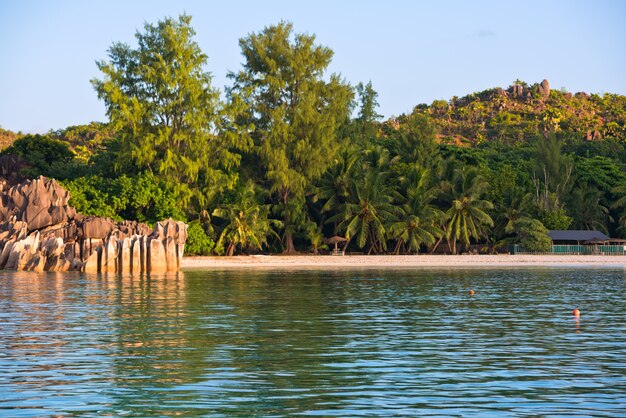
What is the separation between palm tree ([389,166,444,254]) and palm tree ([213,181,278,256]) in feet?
41.7

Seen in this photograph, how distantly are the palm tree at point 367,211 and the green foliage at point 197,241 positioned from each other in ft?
44.9

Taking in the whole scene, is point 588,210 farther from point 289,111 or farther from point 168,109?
point 168,109

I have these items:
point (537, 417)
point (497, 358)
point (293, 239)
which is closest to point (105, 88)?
point (293, 239)

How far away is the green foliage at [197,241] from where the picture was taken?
69.9 metres

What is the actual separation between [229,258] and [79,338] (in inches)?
2002

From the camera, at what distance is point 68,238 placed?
191ft

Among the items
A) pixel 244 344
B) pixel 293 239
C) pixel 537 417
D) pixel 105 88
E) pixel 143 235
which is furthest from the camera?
pixel 293 239

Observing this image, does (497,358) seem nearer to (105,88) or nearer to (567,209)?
(105,88)

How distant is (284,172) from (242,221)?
21.1ft

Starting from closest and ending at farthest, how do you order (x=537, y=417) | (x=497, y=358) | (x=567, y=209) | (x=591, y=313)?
(x=537, y=417), (x=497, y=358), (x=591, y=313), (x=567, y=209)

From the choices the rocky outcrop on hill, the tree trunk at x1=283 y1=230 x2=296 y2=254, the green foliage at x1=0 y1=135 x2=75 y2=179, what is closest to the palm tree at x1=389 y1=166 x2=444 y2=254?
the tree trunk at x1=283 y1=230 x2=296 y2=254

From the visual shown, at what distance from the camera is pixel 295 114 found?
7894cm

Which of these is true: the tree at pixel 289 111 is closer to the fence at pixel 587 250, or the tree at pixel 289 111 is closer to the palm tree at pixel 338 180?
the palm tree at pixel 338 180

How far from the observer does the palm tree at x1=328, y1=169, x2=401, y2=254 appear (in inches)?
3113
